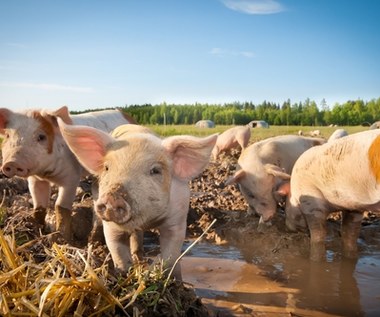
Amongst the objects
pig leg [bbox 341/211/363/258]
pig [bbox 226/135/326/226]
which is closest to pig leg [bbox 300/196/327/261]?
pig leg [bbox 341/211/363/258]

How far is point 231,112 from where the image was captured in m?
115

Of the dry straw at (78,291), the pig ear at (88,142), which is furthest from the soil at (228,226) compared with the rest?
the dry straw at (78,291)

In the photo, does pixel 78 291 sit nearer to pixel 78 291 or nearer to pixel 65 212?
pixel 78 291

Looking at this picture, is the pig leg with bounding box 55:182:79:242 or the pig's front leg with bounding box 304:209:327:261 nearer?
the pig's front leg with bounding box 304:209:327:261

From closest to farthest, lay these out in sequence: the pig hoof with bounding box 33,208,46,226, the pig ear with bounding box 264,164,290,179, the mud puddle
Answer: the mud puddle < the pig hoof with bounding box 33,208,46,226 < the pig ear with bounding box 264,164,290,179

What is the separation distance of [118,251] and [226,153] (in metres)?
11.3

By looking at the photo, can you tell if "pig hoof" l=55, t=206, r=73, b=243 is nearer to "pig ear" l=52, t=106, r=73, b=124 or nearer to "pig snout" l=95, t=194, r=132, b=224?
"pig ear" l=52, t=106, r=73, b=124

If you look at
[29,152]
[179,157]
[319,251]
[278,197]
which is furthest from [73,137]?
[278,197]

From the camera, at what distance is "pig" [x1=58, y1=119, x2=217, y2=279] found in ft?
11.0

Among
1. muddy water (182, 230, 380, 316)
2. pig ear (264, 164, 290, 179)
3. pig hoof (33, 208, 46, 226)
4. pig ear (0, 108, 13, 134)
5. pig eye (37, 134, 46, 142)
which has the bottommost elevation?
muddy water (182, 230, 380, 316)

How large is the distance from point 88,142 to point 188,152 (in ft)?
2.78

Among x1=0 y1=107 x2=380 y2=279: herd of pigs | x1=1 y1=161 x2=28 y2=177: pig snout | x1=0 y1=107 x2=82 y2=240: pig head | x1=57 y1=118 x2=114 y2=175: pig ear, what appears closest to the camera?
x1=0 y1=107 x2=380 y2=279: herd of pigs

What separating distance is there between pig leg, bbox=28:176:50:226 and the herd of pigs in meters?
0.01

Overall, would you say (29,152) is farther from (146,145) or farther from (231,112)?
(231,112)
